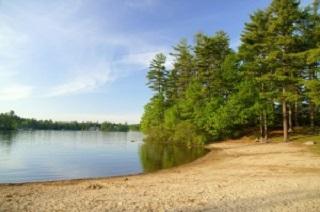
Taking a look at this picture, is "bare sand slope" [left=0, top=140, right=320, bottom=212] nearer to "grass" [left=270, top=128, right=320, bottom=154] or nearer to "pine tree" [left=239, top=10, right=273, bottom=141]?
"grass" [left=270, top=128, right=320, bottom=154]

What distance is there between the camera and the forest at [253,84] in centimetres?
3291

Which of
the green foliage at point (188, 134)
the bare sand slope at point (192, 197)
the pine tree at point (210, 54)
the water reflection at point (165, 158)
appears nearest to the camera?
the bare sand slope at point (192, 197)

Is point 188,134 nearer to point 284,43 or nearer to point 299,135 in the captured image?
point 299,135

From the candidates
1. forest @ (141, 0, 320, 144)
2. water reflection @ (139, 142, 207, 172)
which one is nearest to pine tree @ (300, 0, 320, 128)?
forest @ (141, 0, 320, 144)

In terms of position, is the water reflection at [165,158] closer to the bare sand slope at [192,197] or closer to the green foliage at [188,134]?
the green foliage at [188,134]

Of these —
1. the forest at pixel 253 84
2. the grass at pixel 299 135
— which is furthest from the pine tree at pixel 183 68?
the grass at pixel 299 135

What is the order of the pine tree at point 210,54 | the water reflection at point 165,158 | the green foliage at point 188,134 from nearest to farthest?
1. the water reflection at point 165,158
2. the green foliage at point 188,134
3. the pine tree at point 210,54

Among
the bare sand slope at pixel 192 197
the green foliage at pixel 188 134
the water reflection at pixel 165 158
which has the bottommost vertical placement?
the water reflection at pixel 165 158

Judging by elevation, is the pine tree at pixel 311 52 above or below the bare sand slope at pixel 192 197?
above

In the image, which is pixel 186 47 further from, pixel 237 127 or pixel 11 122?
pixel 11 122

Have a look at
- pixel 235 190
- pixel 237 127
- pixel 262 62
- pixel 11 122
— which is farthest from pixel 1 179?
pixel 11 122

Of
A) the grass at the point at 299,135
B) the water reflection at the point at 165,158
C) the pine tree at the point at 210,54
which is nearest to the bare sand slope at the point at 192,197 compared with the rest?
the water reflection at the point at 165,158

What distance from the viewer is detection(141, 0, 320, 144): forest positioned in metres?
32.9

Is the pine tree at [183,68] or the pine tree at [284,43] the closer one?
the pine tree at [284,43]
